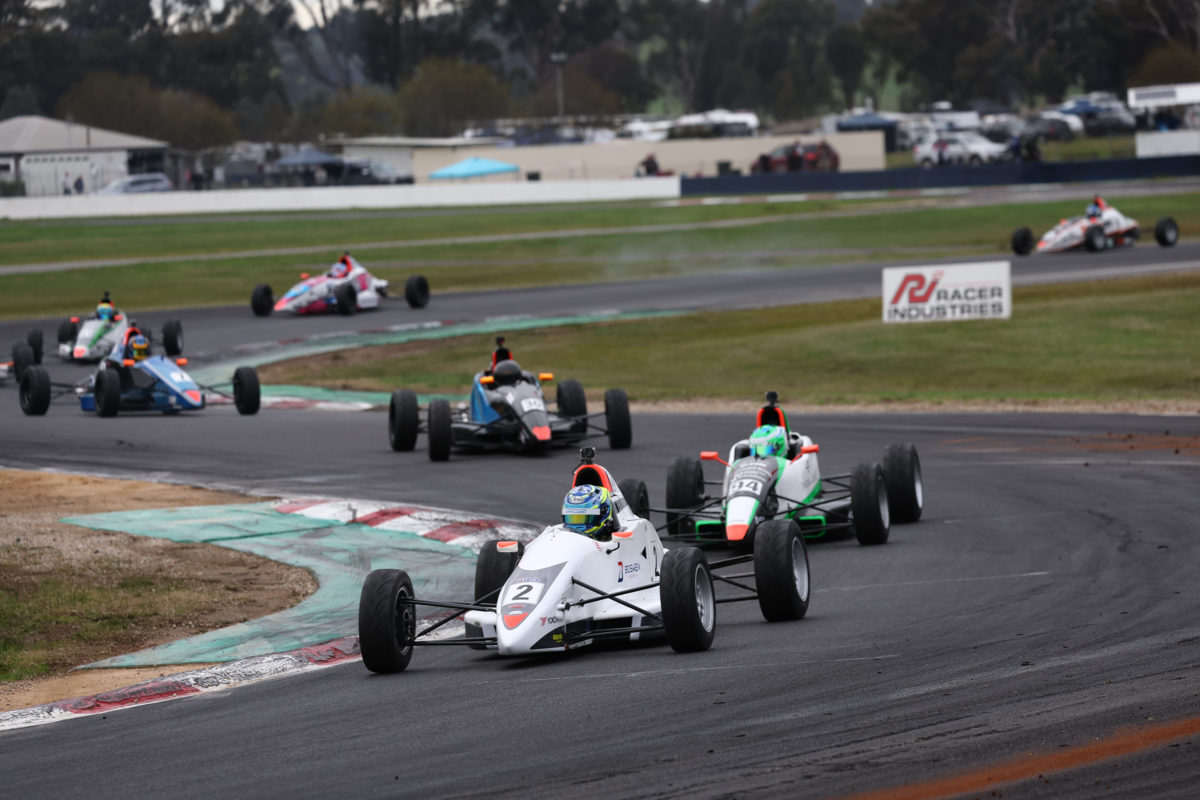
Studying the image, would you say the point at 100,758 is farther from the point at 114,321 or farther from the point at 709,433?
the point at 114,321

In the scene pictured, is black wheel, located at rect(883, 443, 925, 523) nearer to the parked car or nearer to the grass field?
the grass field

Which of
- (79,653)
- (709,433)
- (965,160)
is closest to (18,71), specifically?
(965,160)

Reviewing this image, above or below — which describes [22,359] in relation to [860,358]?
above

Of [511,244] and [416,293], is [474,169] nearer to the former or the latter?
[511,244]

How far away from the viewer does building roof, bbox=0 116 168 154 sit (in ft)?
349

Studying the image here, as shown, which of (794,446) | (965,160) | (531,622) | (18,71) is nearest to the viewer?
(531,622)

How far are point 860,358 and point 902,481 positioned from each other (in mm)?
17201

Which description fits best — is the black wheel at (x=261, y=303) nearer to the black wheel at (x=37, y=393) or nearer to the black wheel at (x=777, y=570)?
the black wheel at (x=37, y=393)

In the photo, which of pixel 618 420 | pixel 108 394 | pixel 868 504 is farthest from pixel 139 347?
pixel 868 504

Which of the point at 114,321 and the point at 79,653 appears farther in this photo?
the point at 114,321

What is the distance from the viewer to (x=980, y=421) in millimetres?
25203

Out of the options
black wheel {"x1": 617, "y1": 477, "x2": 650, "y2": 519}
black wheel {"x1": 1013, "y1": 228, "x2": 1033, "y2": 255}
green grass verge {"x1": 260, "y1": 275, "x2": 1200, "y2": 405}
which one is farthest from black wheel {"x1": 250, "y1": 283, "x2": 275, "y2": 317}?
black wheel {"x1": 617, "y1": 477, "x2": 650, "y2": 519}

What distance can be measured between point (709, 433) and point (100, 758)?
1573 centimetres

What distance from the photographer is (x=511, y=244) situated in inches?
2559
